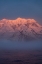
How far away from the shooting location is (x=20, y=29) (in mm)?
3463

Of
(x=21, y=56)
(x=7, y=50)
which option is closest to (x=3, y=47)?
(x=7, y=50)

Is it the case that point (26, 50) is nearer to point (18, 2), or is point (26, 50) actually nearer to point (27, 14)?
point (27, 14)

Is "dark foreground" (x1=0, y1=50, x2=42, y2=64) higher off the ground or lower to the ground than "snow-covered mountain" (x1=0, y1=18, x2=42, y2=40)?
lower

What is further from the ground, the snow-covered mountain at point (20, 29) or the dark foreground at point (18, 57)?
the snow-covered mountain at point (20, 29)

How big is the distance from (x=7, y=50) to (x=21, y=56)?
12.0 inches

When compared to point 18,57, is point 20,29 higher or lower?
higher

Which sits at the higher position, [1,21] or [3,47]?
[1,21]

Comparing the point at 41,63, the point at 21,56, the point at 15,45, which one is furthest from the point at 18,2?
the point at 41,63

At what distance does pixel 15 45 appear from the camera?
3.44 meters

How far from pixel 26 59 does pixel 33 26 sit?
2.23 feet

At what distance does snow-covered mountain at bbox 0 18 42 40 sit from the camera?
343 cm

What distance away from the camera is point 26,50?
11.3 ft

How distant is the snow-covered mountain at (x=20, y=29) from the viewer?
3.43 metres

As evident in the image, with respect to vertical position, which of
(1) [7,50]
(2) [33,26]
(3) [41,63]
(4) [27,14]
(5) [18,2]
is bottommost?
(3) [41,63]
